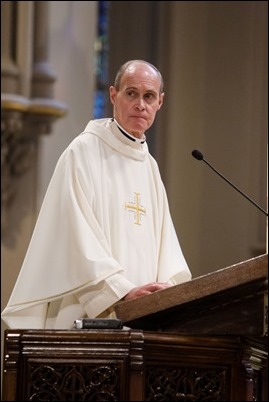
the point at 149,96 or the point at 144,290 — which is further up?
the point at 149,96

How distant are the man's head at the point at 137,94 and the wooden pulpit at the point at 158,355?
980mm

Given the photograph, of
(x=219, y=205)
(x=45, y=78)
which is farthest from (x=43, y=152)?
(x=219, y=205)

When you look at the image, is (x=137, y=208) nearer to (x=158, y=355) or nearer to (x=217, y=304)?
(x=217, y=304)

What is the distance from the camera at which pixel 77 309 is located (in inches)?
180

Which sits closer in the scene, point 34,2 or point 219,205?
point 34,2

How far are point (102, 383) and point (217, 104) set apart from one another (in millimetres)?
6965

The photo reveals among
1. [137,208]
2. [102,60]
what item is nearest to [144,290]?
A: [137,208]

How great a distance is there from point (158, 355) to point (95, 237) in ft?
2.61

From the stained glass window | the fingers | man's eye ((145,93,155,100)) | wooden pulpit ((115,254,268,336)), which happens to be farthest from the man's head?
the stained glass window

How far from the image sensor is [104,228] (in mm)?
4715

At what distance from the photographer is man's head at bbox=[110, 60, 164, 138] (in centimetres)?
478

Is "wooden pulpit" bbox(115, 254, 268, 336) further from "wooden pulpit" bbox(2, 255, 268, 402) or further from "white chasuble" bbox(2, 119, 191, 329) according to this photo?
"white chasuble" bbox(2, 119, 191, 329)

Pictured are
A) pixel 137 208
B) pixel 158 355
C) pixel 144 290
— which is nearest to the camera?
pixel 158 355

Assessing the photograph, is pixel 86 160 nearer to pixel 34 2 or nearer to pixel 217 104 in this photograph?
pixel 34 2
